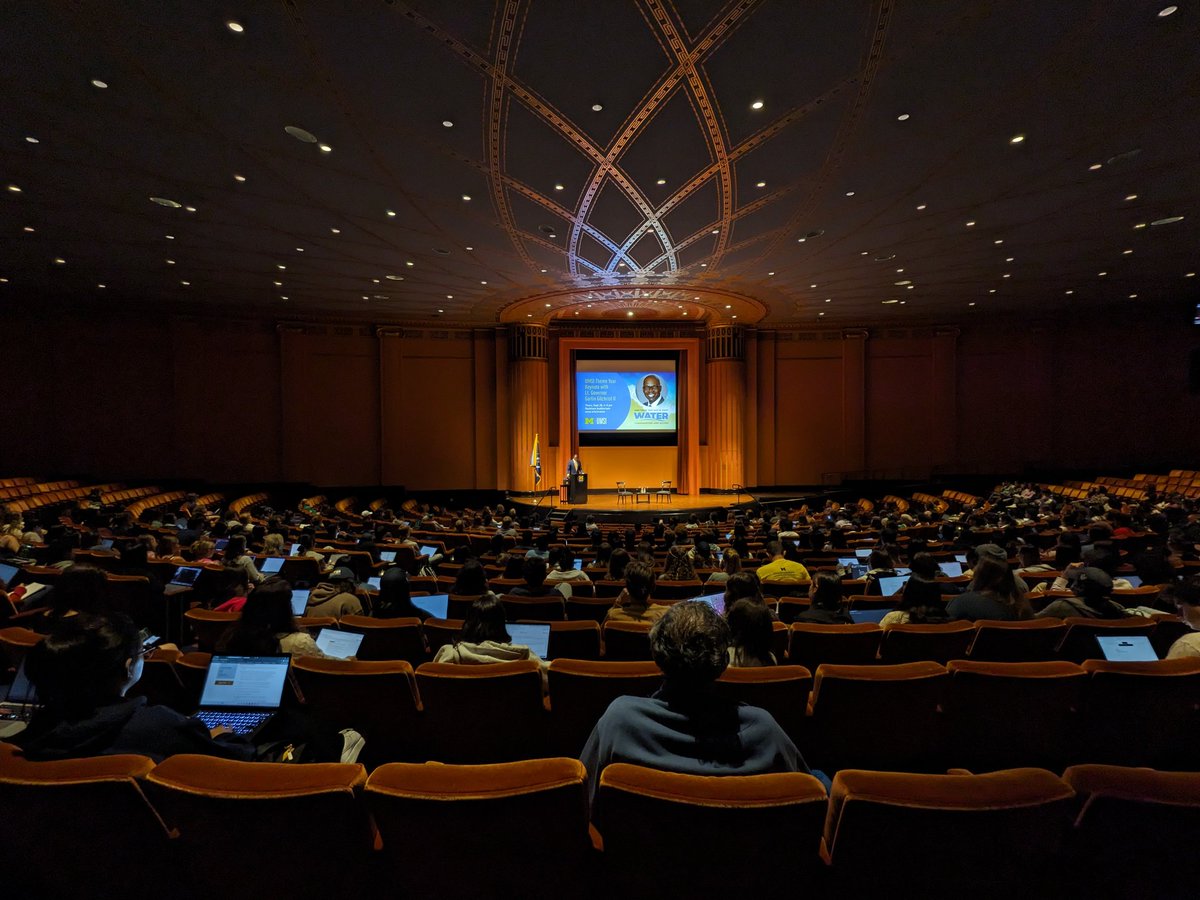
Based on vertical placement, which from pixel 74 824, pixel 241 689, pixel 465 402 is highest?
pixel 465 402

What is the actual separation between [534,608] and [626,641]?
114 centimetres

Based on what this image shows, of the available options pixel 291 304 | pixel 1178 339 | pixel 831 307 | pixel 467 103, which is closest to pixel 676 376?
pixel 831 307

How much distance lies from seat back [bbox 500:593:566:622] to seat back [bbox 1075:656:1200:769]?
3112 mm

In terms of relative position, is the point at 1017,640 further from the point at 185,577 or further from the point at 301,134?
the point at 301,134

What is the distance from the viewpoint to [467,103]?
19.7ft

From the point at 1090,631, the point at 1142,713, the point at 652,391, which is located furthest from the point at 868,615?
the point at 652,391

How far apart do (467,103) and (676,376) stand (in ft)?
43.6

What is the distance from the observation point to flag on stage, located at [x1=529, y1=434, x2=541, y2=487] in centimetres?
1741

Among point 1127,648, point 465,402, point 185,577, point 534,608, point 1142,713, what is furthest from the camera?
point 465,402

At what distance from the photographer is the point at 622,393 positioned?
729 inches

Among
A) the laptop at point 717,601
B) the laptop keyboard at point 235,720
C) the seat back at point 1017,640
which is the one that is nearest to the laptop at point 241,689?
the laptop keyboard at point 235,720

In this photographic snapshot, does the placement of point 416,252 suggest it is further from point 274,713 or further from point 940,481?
point 940,481

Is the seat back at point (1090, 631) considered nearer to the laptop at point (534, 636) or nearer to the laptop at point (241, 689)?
the laptop at point (534, 636)

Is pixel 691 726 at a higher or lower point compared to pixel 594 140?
lower
